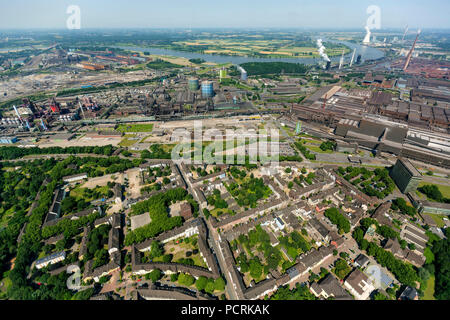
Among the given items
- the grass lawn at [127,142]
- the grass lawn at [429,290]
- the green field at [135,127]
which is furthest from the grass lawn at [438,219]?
the green field at [135,127]

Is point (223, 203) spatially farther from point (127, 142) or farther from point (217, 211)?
point (127, 142)

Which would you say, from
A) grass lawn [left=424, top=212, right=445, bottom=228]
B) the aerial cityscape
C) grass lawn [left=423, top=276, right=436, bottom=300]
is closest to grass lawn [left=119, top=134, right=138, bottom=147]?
the aerial cityscape

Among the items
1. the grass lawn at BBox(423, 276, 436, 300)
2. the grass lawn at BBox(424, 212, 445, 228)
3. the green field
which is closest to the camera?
the grass lawn at BBox(423, 276, 436, 300)

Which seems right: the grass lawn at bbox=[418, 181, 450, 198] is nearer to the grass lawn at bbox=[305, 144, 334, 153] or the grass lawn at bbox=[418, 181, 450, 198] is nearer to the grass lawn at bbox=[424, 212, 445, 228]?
the grass lawn at bbox=[424, 212, 445, 228]

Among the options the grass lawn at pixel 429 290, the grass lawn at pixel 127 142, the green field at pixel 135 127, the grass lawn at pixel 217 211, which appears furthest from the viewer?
the green field at pixel 135 127

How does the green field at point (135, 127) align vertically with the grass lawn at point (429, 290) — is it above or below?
above

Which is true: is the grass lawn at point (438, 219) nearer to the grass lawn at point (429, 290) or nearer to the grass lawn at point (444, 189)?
the grass lawn at point (444, 189)

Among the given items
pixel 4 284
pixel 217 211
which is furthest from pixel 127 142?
pixel 4 284

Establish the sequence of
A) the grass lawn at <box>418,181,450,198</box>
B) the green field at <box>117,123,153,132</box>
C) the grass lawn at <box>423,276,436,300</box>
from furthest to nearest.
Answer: the green field at <box>117,123,153,132</box>, the grass lawn at <box>418,181,450,198</box>, the grass lawn at <box>423,276,436,300</box>

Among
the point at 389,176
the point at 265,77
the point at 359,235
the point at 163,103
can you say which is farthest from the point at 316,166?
the point at 265,77
